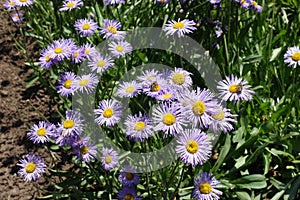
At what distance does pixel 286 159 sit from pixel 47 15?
2.15 metres

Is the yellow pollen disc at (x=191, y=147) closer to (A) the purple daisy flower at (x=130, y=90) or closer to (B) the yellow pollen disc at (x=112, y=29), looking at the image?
(A) the purple daisy flower at (x=130, y=90)

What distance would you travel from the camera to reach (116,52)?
9.12 feet

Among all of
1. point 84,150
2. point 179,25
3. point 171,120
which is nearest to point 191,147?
point 171,120

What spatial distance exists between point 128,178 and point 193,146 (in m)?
0.52

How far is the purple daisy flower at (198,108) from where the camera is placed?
2135 millimetres

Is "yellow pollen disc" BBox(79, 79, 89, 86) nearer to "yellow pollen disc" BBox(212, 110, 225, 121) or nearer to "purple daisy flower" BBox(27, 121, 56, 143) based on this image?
"purple daisy flower" BBox(27, 121, 56, 143)

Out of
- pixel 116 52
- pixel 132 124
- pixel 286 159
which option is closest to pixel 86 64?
pixel 116 52

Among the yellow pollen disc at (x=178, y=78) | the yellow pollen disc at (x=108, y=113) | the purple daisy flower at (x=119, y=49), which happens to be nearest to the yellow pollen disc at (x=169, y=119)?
the yellow pollen disc at (x=178, y=78)

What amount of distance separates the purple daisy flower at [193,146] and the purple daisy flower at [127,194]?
0.49 m

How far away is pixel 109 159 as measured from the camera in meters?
2.52

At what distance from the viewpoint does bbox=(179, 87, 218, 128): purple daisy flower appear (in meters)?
2.13

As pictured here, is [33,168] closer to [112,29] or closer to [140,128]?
[140,128]

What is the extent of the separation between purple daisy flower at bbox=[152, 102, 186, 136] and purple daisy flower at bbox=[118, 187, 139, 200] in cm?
48

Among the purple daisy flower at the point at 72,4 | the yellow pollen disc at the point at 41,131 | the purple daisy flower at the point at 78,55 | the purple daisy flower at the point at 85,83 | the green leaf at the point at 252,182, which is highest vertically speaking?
the purple daisy flower at the point at 72,4
